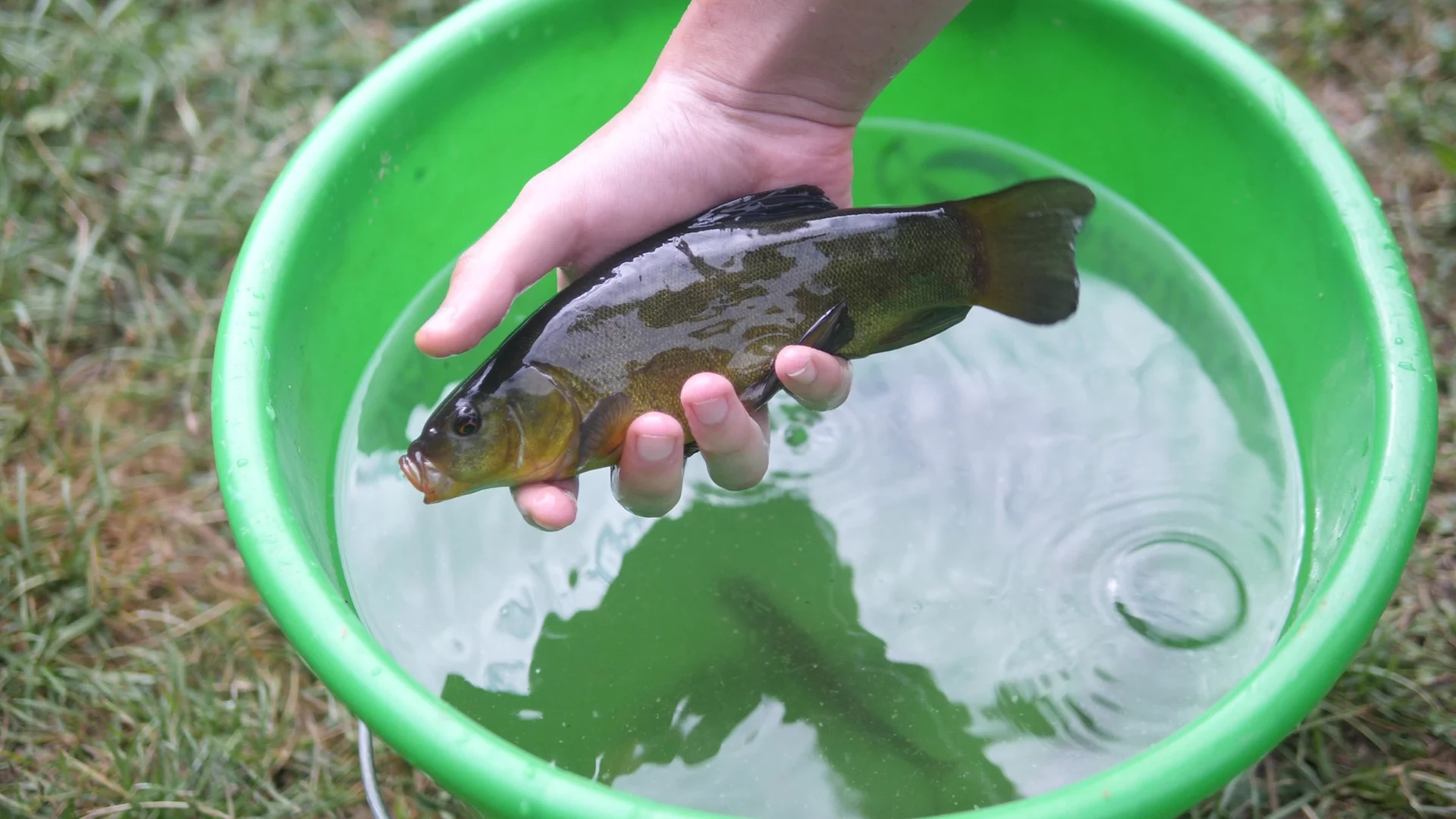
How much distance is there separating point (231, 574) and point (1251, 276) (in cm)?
234

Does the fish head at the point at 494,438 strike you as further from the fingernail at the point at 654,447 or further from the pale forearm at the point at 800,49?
the pale forearm at the point at 800,49

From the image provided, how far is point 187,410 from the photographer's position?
2.94 metres

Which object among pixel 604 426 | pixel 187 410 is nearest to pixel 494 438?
pixel 604 426

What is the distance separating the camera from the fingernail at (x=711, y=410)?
1850mm

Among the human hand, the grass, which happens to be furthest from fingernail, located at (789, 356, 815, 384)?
the grass

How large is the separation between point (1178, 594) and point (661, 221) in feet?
4.02

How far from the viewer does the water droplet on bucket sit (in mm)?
2271

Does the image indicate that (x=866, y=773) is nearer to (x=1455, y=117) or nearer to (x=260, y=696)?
(x=260, y=696)

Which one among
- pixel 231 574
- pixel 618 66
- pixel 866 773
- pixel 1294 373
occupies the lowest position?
pixel 231 574

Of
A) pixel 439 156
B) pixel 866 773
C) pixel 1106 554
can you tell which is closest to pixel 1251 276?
pixel 1106 554

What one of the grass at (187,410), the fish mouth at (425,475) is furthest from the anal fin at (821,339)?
the grass at (187,410)

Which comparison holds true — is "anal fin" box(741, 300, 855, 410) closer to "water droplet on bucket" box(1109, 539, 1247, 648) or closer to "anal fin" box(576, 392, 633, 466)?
"anal fin" box(576, 392, 633, 466)

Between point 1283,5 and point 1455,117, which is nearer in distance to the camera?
point 1455,117

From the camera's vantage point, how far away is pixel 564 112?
9.11 feet
